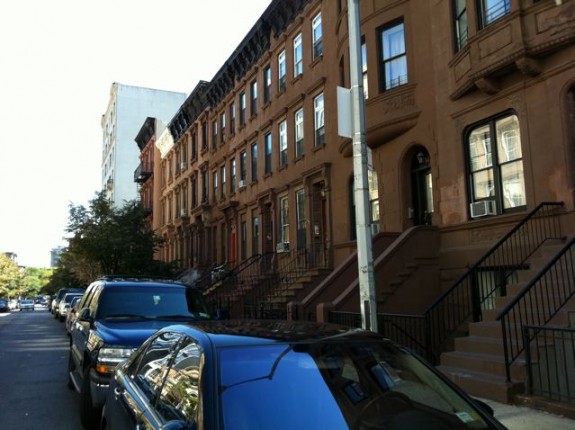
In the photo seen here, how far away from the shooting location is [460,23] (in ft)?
41.8

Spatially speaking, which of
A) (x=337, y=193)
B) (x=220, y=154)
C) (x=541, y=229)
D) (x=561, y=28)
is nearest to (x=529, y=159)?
(x=541, y=229)

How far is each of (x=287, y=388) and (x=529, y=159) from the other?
9.39 meters

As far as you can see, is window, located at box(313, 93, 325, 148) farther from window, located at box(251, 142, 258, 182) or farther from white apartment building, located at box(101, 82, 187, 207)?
white apartment building, located at box(101, 82, 187, 207)

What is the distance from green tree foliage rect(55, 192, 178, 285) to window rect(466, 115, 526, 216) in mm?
21394

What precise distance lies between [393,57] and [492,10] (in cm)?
362

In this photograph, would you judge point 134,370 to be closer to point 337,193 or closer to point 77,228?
point 337,193

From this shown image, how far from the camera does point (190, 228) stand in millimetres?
33656

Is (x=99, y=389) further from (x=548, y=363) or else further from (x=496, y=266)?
(x=496, y=266)

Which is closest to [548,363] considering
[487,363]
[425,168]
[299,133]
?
[487,363]

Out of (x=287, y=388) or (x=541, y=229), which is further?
(x=541, y=229)

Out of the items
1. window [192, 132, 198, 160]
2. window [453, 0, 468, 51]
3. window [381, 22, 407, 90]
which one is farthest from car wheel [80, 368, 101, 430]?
window [192, 132, 198, 160]

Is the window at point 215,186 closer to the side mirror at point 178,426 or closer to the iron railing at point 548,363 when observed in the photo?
the iron railing at point 548,363

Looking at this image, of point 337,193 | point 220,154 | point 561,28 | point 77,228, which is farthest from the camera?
point 77,228

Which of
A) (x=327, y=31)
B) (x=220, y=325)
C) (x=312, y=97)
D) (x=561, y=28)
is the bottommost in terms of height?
(x=220, y=325)
